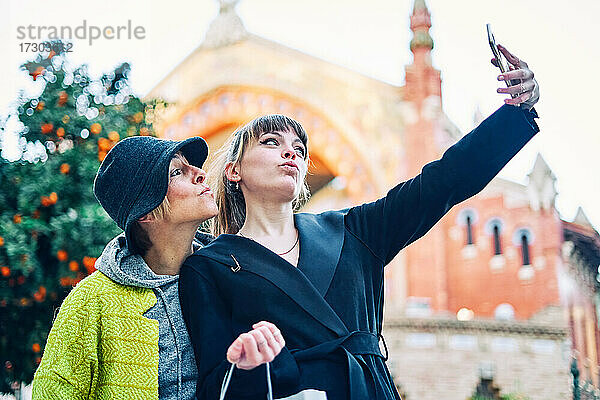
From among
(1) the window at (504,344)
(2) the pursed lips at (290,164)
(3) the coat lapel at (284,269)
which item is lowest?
(1) the window at (504,344)

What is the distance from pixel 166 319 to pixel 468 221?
6878mm

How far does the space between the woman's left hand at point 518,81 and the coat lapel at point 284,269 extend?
1.70ft

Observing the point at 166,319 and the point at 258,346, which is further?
the point at 166,319

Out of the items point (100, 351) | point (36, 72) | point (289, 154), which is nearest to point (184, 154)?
point (289, 154)

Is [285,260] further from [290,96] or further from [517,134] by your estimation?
[290,96]

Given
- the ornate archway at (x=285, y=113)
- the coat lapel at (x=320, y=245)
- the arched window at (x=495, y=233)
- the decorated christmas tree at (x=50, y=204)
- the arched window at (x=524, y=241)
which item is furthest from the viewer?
the ornate archway at (x=285, y=113)

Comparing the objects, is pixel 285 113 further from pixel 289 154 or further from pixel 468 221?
pixel 289 154

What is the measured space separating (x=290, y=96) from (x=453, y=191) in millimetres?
7267

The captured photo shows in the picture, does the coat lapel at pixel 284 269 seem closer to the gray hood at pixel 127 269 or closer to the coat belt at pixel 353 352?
the coat belt at pixel 353 352

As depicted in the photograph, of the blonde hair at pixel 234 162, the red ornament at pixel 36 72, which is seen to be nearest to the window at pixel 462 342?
the red ornament at pixel 36 72

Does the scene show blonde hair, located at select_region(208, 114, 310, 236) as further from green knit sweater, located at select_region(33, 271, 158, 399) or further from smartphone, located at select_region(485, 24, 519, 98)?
smartphone, located at select_region(485, 24, 519, 98)

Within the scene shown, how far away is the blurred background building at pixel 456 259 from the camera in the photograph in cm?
780

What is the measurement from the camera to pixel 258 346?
145cm

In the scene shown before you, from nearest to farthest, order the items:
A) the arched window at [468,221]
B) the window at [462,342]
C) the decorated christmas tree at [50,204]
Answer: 1. the decorated christmas tree at [50,204]
2. the window at [462,342]
3. the arched window at [468,221]
